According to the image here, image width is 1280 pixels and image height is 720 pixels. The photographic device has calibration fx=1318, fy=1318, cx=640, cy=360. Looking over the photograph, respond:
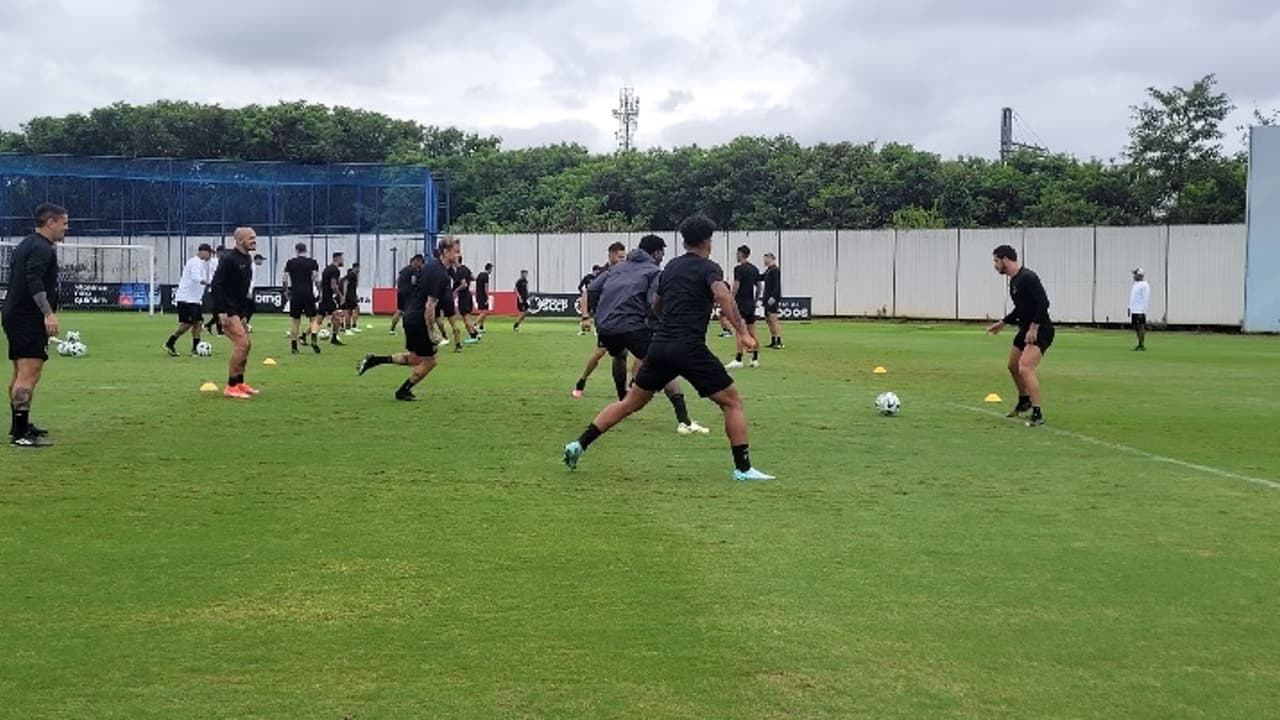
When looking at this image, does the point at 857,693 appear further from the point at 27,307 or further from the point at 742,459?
the point at 27,307

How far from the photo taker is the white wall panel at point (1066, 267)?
4962cm

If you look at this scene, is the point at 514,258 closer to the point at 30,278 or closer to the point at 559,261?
the point at 559,261

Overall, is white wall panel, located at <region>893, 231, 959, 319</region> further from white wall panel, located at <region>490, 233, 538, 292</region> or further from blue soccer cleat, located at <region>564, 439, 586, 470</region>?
blue soccer cleat, located at <region>564, 439, 586, 470</region>

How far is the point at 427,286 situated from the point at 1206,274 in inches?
1494

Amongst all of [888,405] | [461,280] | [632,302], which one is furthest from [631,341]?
[461,280]

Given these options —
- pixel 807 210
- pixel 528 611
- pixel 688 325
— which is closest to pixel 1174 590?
pixel 528 611

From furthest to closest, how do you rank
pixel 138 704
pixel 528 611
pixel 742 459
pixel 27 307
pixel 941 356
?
pixel 941 356
pixel 27 307
pixel 742 459
pixel 528 611
pixel 138 704

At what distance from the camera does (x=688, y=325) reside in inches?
412

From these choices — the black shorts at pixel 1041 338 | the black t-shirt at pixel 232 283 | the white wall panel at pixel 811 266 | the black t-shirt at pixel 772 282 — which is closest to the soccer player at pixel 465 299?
the black t-shirt at pixel 772 282

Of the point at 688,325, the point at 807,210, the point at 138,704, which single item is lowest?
the point at 138,704

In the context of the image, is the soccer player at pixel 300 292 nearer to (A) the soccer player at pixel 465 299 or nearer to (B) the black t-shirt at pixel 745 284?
(A) the soccer player at pixel 465 299

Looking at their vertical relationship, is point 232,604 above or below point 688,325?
below

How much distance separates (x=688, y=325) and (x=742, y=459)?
3.78 feet

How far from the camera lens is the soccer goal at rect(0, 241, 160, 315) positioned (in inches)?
1996
